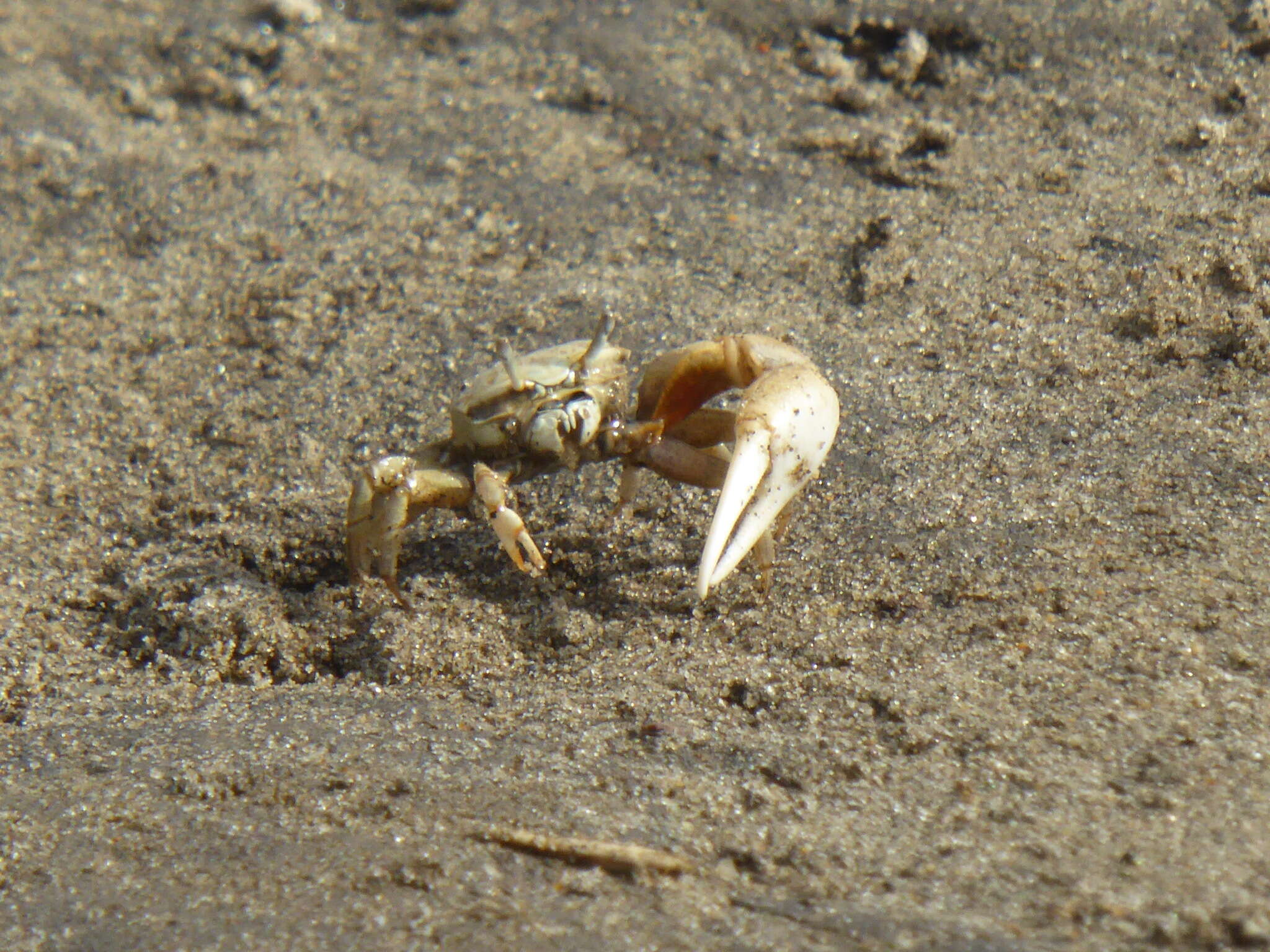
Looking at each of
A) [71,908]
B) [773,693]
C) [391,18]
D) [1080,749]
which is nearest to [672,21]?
[391,18]

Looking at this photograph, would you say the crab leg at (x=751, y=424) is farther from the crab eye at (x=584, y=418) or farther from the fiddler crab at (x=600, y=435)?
the crab eye at (x=584, y=418)

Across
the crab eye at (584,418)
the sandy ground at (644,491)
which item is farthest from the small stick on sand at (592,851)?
the crab eye at (584,418)

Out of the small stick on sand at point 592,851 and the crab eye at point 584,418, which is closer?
the small stick on sand at point 592,851

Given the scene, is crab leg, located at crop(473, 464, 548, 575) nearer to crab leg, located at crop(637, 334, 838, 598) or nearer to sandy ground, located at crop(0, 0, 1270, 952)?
sandy ground, located at crop(0, 0, 1270, 952)

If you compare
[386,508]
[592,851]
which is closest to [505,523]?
[386,508]

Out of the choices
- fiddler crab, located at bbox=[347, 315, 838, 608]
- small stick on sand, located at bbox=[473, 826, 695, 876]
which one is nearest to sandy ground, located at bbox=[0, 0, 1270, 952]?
small stick on sand, located at bbox=[473, 826, 695, 876]

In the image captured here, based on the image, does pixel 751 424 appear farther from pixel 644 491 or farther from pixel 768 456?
pixel 644 491

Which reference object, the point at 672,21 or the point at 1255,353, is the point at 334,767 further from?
the point at 672,21
